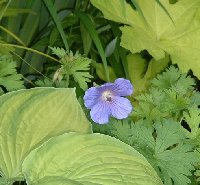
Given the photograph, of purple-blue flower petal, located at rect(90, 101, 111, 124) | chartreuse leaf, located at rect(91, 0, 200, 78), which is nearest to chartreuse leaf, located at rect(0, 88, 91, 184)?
purple-blue flower petal, located at rect(90, 101, 111, 124)

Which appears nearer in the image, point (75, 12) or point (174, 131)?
point (174, 131)

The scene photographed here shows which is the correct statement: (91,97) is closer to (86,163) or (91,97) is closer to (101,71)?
(86,163)

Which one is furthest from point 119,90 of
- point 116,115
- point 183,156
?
point 183,156

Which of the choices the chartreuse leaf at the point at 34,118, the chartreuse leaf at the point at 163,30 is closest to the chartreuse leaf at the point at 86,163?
the chartreuse leaf at the point at 34,118

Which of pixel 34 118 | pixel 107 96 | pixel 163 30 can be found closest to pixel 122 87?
pixel 107 96

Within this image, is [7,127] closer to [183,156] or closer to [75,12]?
[183,156]

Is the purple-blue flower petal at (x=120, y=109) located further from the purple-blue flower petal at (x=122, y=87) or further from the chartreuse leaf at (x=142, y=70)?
the chartreuse leaf at (x=142, y=70)

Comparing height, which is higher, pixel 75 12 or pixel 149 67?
pixel 75 12
